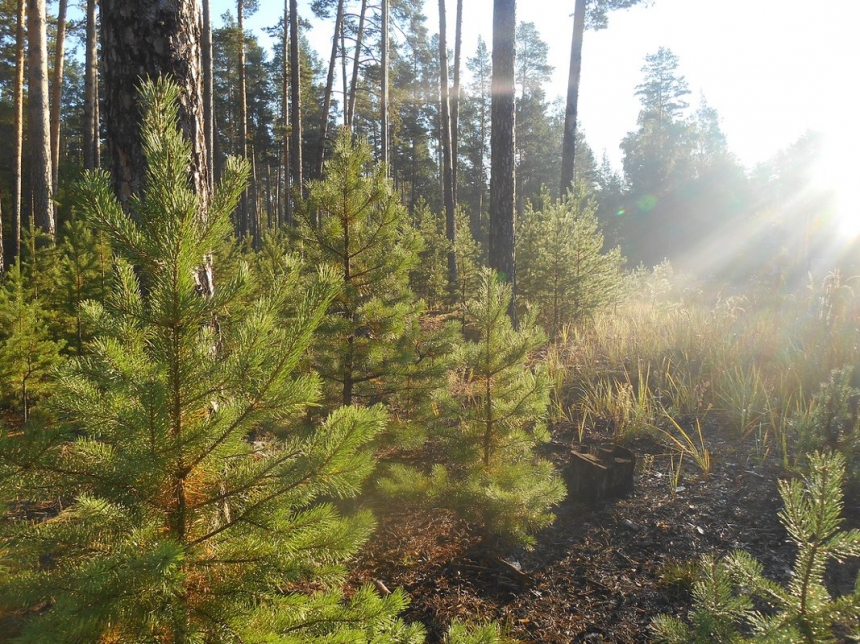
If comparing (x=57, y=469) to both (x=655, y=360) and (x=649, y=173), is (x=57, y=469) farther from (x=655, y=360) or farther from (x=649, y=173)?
(x=649, y=173)

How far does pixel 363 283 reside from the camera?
3.93 meters


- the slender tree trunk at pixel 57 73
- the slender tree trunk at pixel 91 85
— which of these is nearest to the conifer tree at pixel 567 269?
the slender tree trunk at pixel 91 85

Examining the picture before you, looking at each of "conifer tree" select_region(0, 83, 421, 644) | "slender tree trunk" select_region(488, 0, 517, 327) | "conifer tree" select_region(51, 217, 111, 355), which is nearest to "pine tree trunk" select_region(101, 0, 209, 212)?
→ "conifer tree" select_region(0, 83, 421, 644)

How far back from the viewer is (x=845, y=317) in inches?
Result: 200

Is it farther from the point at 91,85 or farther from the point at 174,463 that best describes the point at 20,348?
the point at 91,85

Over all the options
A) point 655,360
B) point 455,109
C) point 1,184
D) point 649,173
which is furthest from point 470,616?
point 649,173

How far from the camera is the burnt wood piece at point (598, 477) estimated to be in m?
3.55

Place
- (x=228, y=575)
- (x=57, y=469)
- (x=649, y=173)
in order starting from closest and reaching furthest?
(x=57, y=469) → (x=228, y=575) → (x=649, y=173)

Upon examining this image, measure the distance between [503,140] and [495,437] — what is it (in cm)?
507

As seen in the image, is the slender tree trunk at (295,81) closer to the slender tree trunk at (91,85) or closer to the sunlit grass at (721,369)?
the slender tree trunk at (91,85)

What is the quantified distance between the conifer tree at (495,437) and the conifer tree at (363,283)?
2.26 feet

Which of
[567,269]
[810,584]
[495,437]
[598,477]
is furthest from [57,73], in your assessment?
[810,584]

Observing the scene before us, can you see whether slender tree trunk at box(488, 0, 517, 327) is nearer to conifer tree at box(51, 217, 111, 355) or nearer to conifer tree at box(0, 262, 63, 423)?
conifer tree at box(51, 217, 111, 355)

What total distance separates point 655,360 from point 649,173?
3411 cm
